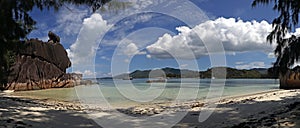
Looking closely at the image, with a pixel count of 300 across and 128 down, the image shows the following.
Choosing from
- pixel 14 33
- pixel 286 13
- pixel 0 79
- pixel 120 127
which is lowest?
pixel 120 127

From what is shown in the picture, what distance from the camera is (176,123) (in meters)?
6.48

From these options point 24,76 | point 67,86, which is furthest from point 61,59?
point 24,76

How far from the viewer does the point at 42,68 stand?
1060 inches

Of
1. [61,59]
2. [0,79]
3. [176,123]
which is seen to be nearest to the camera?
[0,79]

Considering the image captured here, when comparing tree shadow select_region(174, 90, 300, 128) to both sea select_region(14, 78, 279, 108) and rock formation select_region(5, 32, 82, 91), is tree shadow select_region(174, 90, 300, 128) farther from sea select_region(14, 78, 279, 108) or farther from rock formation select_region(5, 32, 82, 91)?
rock formation select_region(5, 32, 82, 91)

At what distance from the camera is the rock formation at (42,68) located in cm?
2381

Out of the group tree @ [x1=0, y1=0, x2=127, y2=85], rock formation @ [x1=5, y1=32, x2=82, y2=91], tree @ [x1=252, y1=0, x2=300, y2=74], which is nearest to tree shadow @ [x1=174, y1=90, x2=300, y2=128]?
tree @ [x1=252, y1=0, x2=300, y2=74]

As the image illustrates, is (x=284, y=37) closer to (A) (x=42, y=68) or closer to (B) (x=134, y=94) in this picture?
(B) (x=134, y=94)

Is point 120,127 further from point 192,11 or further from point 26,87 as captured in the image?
point 26,87

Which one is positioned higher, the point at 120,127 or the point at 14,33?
the point at 14,33

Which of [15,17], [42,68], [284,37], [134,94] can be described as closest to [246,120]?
[284,37]

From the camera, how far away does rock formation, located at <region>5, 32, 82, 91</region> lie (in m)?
23.8

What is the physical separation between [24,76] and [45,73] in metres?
3.11

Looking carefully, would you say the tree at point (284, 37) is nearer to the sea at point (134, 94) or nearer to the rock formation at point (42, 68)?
the sea at point (134, 94)
